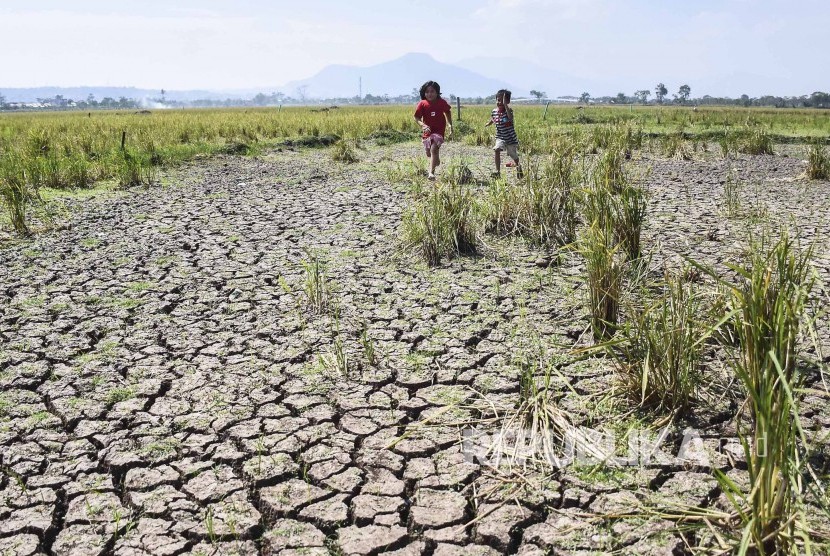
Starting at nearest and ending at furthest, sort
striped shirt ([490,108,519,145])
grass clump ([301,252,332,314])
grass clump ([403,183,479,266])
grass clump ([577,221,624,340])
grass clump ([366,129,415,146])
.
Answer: grass clump ([577,221,624,340])
grass clump ([301,252,332,314])
grass clump ([403,183,479,266])
striped shirt ([490,108,519,145])
grass clump ([366,129,415,146])

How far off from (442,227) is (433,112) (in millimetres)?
3579

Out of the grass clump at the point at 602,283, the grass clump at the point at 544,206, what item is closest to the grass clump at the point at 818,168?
the grass clump at the point at 544,206

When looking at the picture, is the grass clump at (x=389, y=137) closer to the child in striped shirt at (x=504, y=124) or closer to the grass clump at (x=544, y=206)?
the child in striped shirt at (x=504, y=124)

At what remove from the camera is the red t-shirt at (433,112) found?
28.0 feet

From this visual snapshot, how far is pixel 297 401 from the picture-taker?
314 centimetres

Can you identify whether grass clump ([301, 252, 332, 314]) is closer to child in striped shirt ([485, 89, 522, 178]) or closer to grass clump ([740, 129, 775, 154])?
child in striped shirt ([485, 89, 522, 178])

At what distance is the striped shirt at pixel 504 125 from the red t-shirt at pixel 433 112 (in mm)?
660

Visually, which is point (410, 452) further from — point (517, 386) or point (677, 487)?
point (677, 487)

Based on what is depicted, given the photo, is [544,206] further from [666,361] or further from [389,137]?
[389,137]

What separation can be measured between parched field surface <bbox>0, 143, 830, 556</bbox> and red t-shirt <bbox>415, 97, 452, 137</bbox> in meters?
2.99

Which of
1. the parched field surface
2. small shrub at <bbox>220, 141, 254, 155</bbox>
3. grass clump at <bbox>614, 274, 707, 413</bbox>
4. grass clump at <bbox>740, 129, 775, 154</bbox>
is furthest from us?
small shrub at <bbox>220, 141, 254, 155</bbox>

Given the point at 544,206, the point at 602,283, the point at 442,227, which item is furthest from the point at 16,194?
the point at 602,283

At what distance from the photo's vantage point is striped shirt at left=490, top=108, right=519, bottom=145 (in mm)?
8766
